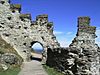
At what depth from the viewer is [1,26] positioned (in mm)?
32812

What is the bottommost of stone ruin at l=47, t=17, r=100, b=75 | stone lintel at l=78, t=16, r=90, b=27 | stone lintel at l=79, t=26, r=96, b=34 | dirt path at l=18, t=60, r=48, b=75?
dirt path at l=18, t=60, r=48, b=75

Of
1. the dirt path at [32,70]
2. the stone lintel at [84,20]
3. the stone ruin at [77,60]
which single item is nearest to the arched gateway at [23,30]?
the stone lintel at [84,20]

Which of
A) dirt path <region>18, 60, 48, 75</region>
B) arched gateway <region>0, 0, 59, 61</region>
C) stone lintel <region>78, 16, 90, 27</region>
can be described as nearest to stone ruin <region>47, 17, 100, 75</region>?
dirt path <region>18, 60, 48, 75</region>

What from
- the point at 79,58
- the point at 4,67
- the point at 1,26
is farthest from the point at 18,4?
the point at 79,58

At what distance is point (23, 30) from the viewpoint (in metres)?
33.1

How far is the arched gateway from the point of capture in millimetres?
32656

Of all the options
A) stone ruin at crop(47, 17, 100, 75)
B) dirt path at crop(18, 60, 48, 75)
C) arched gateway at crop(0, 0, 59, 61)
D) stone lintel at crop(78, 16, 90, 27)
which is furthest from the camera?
arched gateway at crop(0, 0, 59, 61)

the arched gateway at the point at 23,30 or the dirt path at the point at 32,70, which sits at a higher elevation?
the arched gateway at the point at 23,30

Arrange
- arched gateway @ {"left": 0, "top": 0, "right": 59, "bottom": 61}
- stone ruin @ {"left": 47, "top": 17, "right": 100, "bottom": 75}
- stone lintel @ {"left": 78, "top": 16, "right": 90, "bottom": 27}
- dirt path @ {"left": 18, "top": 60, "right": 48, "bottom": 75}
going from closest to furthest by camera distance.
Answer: stone ruin @ {"left": 47, "top": 17, "right": 100, "bottom": 75}, dirt path @ {"left": 18, "top": 60, "right": 48, "bottom": 75}, stone lintel @ {"left": 78, "top": 16, "right": 90, "bottom": 27}, arched gateway @ {"left": 0, "top": 0, "right": 59, "bottom": 61}

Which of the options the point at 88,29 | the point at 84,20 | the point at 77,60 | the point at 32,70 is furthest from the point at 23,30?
the point at 77,60

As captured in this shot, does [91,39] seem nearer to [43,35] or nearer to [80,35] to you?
[80,35]

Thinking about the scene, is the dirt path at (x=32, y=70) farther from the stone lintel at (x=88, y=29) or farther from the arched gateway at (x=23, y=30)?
the arched gateway at (x=23, y=30)

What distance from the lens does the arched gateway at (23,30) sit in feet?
107

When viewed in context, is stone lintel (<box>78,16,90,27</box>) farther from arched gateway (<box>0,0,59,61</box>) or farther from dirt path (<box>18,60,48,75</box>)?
dirt path (<box>18,60,48,75</box>)
